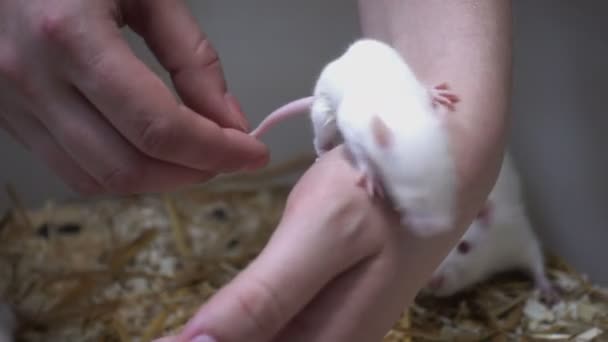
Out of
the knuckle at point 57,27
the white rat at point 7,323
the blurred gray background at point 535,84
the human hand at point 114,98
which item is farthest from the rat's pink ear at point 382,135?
the white rat at point 7,323

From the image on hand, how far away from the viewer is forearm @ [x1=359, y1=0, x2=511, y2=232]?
0.77 m

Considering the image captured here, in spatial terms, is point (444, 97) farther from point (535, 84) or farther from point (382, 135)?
point (535, 84)

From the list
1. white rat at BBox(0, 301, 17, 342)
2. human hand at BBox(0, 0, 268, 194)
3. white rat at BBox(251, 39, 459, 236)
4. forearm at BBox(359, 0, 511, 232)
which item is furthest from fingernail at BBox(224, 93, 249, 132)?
white rat at BBox(0, 301, 17, 342)

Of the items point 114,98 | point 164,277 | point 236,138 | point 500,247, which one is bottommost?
point 500,247

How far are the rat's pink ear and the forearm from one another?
Result: 0.26ft

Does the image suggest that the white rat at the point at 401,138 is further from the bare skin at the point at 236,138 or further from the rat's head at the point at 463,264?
the rat's head at the point at 463,264

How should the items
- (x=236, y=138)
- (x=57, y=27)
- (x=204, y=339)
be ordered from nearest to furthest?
(x=204, y=339) < (x=57, y=27) < (x=236, y=138)

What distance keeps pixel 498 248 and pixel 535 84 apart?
1.12ft

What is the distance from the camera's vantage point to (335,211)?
0.67 metres

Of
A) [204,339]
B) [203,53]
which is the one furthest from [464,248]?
[204,339]

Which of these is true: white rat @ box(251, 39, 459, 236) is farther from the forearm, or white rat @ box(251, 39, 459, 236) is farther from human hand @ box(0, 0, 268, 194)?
human hand @ box(0, 0, 268, 194)

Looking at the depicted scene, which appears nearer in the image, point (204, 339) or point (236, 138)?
point (204, 339)

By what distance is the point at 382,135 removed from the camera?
72cm

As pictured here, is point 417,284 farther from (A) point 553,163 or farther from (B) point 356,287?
(A) point 553,163
